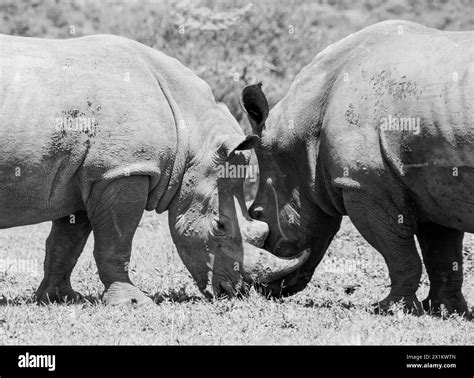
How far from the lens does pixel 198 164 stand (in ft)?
31.4

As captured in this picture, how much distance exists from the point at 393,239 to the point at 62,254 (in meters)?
2.99

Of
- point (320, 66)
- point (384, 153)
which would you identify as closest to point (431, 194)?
point (384, 153)

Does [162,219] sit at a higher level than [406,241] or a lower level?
lower

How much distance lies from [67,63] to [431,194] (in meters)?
3.18

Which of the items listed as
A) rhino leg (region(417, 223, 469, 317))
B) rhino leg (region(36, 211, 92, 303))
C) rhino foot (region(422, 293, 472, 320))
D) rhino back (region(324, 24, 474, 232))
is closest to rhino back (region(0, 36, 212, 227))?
rhino leg (region(36, 211, 92, 303))

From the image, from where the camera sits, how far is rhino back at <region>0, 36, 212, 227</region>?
28.5 ft

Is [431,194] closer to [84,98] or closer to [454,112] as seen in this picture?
[454,112]

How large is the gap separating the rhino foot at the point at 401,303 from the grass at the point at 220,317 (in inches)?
5.6

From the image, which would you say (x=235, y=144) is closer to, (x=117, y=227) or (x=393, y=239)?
(x=117, y=227)

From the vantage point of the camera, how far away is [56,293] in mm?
9766

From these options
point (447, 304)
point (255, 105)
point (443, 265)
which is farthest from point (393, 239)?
point (255, 105)

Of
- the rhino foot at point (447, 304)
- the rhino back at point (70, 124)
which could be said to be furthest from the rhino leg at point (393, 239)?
the rhino back at point (70, 124)

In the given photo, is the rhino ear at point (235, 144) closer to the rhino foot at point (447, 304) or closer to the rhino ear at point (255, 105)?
the rhino ear at point (255, 105)
